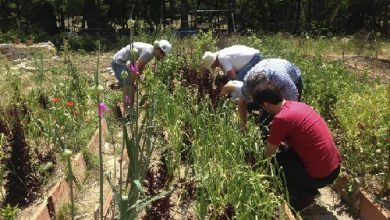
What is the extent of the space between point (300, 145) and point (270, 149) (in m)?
0.23

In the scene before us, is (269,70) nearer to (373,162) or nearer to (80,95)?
(373,162)

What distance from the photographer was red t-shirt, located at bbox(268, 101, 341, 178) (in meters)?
3.32

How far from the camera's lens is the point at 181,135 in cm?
387

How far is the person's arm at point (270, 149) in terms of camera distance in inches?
132

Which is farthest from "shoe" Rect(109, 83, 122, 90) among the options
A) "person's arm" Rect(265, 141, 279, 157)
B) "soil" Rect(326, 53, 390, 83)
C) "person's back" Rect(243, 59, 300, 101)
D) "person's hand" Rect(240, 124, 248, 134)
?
"soil" Rect(326, 53, 390, 83)

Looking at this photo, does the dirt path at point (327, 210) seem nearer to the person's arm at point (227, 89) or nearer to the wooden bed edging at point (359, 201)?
the wooden bed edging at point (359, 201)

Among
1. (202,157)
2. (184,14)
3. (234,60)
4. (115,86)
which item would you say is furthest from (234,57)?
(184,14)

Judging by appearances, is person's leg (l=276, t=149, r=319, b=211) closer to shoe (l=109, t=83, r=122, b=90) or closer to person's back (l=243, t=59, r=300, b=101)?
person's back (l=243, t=59, r=300, b=101)

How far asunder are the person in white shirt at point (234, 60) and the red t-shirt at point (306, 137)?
→ 5.50 ft

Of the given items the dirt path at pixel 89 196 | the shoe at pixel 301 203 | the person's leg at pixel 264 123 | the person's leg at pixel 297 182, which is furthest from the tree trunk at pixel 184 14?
the shoe at pixel 301 203

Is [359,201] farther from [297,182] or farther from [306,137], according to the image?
[306,137]

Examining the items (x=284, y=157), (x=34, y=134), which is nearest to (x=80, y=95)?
(x=34, y=134)

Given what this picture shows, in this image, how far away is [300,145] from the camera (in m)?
3.43

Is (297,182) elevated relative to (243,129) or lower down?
lower down
